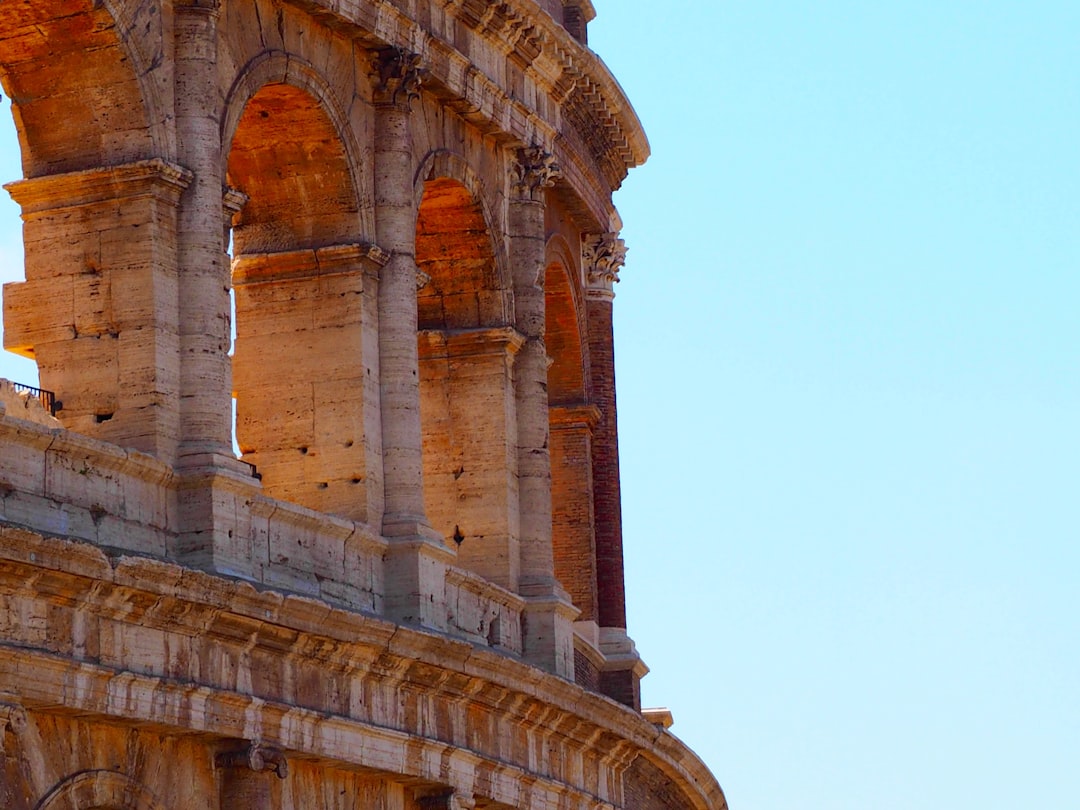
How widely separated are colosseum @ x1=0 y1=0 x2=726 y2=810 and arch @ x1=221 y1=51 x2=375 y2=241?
1.3 inches

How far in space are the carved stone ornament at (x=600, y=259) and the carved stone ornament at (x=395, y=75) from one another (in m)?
6.45

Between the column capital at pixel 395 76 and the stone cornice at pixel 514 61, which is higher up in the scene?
the stone cornice at pixel 514 61

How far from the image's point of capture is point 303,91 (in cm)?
2119

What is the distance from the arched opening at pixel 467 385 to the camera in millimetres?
24078

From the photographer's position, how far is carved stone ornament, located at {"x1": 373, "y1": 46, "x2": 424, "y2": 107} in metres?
22.1

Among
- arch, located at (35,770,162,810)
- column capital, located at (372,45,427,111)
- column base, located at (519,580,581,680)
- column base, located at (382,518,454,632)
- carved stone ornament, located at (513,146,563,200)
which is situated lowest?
arch, located at (35,770,162,810)

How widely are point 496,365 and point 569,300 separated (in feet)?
11.7

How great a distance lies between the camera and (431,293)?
80.7ft

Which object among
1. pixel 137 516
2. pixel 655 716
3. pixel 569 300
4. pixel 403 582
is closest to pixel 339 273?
pixel 403 582

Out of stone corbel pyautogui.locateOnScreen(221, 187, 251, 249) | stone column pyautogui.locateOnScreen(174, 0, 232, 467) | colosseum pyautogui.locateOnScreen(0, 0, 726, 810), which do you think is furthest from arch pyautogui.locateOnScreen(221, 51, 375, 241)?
stone column pyautogui.locateOnScreen(174, 0, 232, 467)

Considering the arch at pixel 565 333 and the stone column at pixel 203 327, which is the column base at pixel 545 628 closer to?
the arch at pixel 565 333

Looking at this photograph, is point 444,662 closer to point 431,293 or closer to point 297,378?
point 297,378

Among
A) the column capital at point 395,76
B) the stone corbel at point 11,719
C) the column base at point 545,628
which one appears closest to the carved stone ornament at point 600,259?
the column base at point 545,628

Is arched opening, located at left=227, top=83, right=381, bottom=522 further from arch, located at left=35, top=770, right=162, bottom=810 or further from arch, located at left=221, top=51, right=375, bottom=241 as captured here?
arch, located at left=35, top=770, right=162, bottom=810
